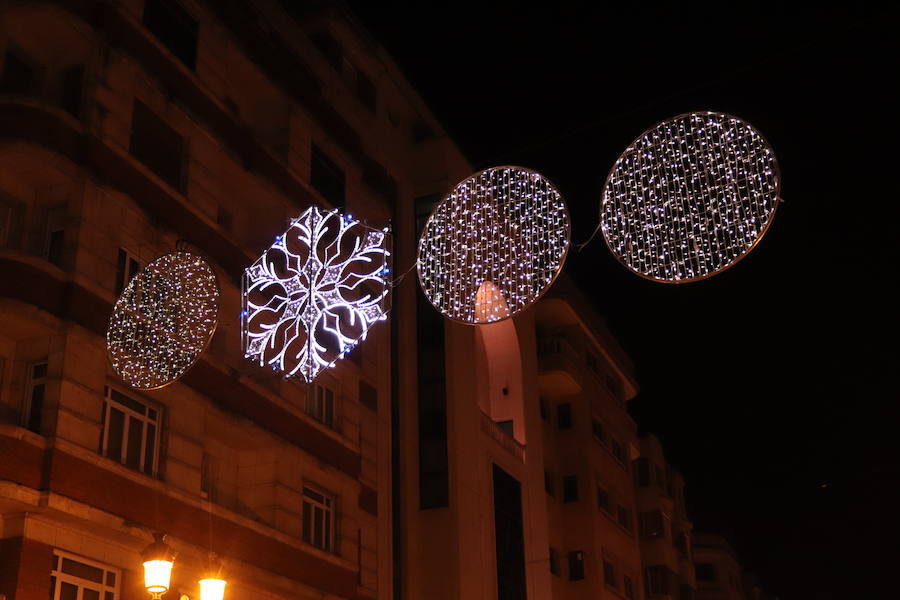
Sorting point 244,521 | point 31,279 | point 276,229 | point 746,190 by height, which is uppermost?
point 276,229

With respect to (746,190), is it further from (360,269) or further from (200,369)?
(360,269)

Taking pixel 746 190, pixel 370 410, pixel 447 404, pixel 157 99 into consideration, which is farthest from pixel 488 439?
pixel 746 190

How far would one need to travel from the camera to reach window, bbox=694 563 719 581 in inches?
2977

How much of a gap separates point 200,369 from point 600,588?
2774 centimetres

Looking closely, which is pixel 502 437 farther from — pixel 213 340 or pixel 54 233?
pixel 54 233

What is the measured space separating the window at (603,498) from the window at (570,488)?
159cm

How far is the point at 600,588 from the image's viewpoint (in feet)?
149

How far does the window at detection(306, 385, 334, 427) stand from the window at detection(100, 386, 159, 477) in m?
6.27

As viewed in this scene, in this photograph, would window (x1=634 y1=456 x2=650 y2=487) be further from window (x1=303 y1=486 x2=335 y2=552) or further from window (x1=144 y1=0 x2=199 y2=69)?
window (x1=144 y1=0 x2=199 y2=69)

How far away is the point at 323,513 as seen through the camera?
25.8 m

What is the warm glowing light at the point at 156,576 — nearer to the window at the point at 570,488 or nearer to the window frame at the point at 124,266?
the window frame at the point at 124,266

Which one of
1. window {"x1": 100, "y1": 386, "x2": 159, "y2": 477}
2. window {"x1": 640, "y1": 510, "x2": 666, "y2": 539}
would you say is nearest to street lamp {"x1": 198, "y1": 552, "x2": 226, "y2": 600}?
window {"x1": 100, "y1": 386, "x2": 159, "y2": 477}

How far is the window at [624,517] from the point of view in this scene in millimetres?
51616

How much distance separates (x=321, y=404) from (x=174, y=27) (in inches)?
366
